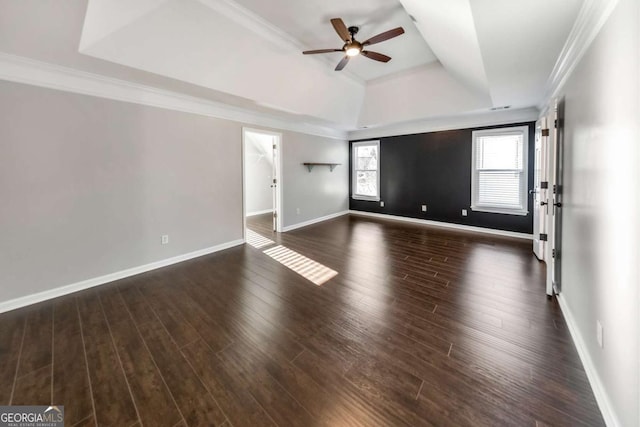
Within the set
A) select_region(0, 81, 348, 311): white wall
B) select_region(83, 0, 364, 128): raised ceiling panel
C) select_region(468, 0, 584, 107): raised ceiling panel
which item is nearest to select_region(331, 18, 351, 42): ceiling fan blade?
select_region(83, 0, 364, 128): raised ceiling panel

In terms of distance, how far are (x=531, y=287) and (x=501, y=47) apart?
255cm

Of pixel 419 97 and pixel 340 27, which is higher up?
pixel 419 97

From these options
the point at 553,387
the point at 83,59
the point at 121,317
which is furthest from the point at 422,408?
the point at 83,59

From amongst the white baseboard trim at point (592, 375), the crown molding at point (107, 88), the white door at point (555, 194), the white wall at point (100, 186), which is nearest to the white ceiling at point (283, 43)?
the crown molding at point (107, 88)

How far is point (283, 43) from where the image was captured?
3.36 m

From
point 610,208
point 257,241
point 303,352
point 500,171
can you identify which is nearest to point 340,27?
point 610,208

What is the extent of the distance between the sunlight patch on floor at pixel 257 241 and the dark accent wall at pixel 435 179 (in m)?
3.53

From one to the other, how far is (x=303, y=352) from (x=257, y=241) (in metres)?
3.28

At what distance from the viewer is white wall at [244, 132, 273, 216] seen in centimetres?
764

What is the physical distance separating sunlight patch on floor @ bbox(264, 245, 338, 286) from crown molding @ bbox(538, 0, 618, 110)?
3071mm

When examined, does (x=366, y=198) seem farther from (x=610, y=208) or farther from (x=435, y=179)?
(x=610, y=208)

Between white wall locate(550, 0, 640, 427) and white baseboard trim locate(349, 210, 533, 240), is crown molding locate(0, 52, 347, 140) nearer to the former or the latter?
white baseboard trim locate(349, 210, 533, 240)

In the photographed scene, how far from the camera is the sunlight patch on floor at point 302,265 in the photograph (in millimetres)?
3275

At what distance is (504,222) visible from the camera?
16.8ft
